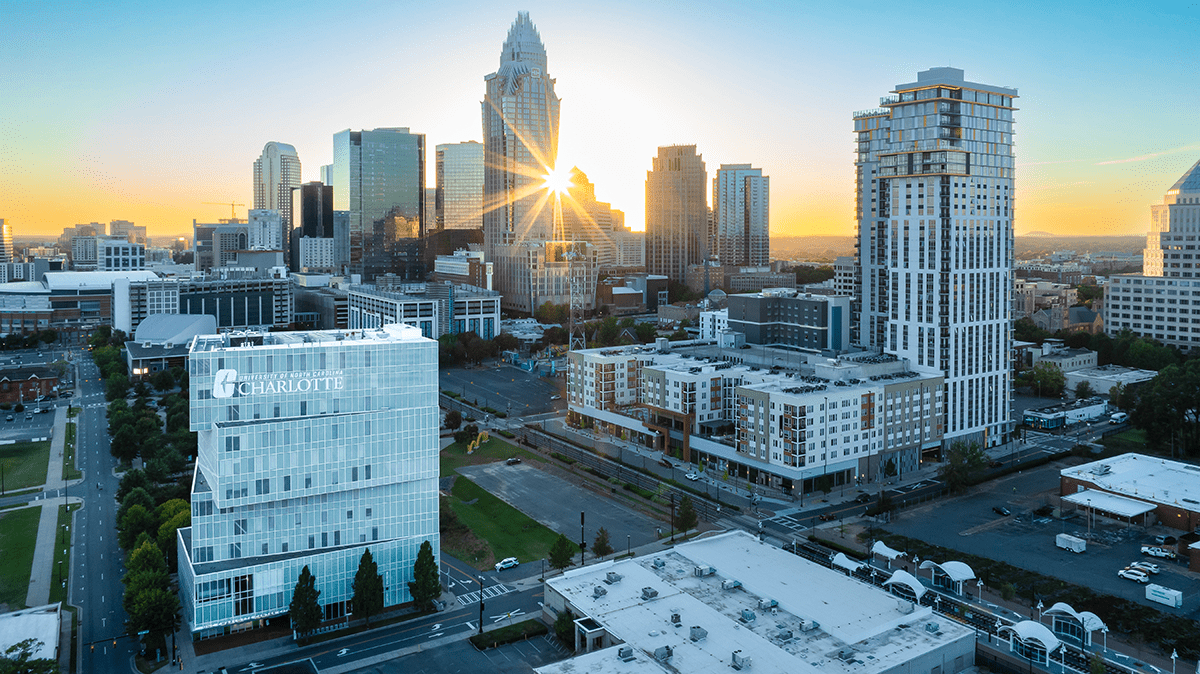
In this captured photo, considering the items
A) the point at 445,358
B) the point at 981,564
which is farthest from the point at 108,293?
the point at 981,564

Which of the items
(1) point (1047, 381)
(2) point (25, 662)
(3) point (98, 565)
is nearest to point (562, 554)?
(2) point (25, 662)

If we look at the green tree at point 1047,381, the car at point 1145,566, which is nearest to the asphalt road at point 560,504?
the car at point 1145,566

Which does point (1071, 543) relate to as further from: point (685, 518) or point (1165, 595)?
point (685, 518)

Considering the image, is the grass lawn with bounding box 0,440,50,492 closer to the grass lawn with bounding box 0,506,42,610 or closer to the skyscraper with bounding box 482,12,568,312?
the grass lawn with bounding box 0,506,42,610

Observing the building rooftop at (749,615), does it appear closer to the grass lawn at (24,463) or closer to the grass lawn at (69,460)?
the grass lawn at (69,460)

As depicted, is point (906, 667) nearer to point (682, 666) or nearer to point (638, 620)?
point (682, 666)
